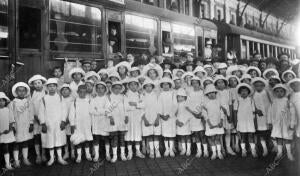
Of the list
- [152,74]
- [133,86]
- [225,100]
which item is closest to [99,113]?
[133,86]

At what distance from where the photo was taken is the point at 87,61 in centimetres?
650

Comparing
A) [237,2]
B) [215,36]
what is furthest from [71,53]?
[237,2]

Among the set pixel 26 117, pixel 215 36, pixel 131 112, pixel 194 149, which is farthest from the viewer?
pixel 215 36

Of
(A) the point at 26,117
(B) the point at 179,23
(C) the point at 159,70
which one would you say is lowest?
(A) the point at 26,117

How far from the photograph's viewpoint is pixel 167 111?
225 inches

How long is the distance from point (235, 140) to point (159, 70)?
2128mm

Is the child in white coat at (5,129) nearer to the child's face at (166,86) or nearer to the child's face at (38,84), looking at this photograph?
the child's face at (38,84)

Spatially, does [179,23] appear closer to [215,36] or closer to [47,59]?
[215,36]

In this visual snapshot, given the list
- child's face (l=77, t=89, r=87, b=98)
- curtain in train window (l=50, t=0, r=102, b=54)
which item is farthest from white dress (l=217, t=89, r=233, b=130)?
curtain in train window (l=50, t=0, r=102, b=54)

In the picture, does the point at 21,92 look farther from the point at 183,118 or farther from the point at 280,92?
the point at 280,92

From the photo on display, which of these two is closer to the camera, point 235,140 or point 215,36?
point 235,140

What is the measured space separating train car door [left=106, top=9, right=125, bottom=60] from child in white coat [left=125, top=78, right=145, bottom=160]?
80.8 inches

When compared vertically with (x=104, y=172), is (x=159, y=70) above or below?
above

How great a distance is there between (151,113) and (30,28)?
→ 286 cm
